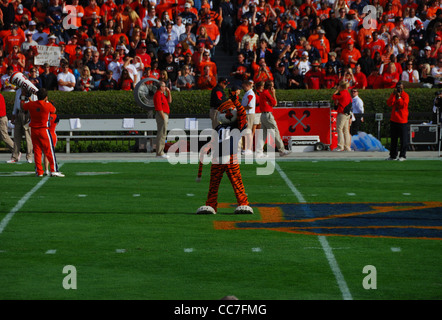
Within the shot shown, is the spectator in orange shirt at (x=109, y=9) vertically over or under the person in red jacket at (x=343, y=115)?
over

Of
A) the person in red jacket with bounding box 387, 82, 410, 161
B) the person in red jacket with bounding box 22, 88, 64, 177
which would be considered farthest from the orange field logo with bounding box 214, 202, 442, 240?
the person in red jacket with bounding box 387, 82, 410, 161

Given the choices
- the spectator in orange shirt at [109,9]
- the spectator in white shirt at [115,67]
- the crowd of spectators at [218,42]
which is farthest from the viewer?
the spectator in orange shirt at [109,9]

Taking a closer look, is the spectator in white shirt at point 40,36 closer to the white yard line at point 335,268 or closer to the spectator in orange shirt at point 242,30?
the spectator in orange shirt at point 242,30

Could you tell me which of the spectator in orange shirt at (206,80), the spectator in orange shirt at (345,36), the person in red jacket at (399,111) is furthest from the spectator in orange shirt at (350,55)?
the person in red jacket at (399,111)

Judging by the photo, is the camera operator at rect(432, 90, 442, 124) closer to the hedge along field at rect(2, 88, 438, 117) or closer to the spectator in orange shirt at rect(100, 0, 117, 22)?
the hedge along field at rect(2, 88, 438, 117)

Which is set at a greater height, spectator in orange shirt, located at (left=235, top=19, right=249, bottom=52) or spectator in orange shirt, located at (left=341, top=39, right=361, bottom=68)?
spectator in orange shirt, located at (left=235, top=19, right=249, bottom=52)

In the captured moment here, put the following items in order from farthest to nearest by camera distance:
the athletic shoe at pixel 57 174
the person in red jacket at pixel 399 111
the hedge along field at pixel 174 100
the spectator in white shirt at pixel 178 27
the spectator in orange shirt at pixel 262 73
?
the spectator in white shirt at pixel 178 27
the hedge along field at pixel 174 100
the spectator in orange shirt at pixel 262 73
the person in red jacket at pixel 399 111
the athletic shoe at pixel 57 174

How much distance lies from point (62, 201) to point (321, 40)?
1722 centimetres

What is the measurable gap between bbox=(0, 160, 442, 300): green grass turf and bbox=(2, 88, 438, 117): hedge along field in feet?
35.1

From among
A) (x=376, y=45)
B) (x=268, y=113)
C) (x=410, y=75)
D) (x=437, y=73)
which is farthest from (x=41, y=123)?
(x=437, y=73)

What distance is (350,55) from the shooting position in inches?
1243

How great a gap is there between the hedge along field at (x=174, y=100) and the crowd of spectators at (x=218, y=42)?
56 centimetres

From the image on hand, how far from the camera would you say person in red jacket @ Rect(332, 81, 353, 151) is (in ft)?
88.4

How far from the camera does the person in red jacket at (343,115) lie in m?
27.0
